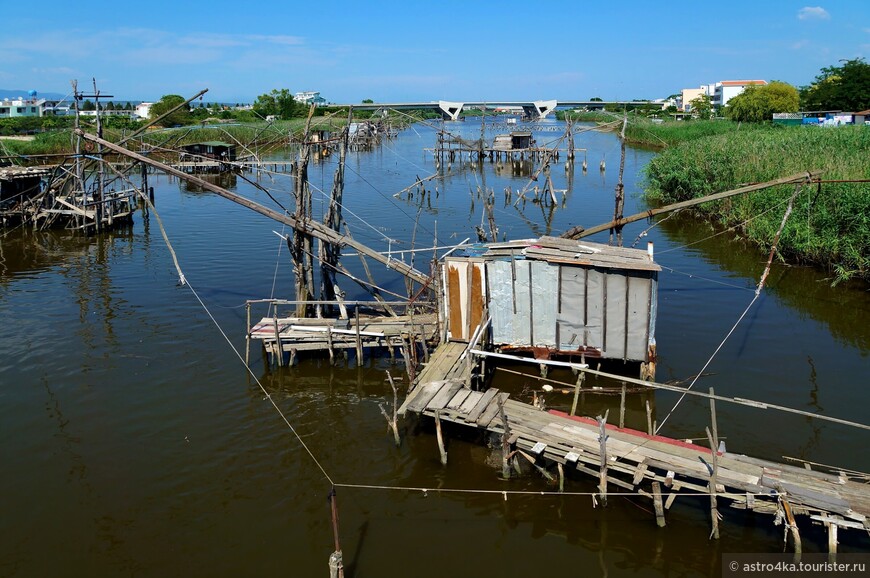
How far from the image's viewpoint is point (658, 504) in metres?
11.0

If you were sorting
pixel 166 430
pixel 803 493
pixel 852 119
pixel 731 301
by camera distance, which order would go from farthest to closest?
pixel 852 119 → pixel 731 301 → pixel 166 430 → pixel 803 493

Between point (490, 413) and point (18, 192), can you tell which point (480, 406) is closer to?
point (490, 413)

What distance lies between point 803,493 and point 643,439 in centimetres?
258

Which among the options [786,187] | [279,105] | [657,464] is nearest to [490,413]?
[657,464]

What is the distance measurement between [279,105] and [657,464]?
320ft

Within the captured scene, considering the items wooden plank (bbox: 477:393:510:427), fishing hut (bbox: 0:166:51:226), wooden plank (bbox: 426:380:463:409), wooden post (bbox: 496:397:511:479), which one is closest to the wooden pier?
wooden plank (bbox: 426:380:463:409)

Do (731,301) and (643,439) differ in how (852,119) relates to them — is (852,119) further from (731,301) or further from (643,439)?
(643,439)

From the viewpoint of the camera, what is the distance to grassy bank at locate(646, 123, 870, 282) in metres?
22.8

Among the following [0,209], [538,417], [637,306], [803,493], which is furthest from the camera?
[0,209]

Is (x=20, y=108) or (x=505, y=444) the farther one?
(x=20, y=108)

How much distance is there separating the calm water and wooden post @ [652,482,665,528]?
8.7 inches

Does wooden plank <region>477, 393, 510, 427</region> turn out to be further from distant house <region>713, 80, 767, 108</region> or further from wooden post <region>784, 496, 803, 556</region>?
distant house <region>713, 80, 767, 108</region>

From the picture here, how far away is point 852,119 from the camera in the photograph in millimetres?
62500

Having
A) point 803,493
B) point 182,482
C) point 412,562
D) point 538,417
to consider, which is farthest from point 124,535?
point 803,493
